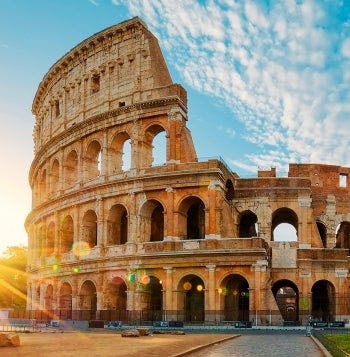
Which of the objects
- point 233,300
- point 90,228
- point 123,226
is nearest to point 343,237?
point 233,300

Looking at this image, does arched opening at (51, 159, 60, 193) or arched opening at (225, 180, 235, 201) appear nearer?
arched opening at (225, 180, 235, 201)

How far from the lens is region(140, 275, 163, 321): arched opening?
3269 centimetres

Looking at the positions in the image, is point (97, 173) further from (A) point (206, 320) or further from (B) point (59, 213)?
(A) point (206, 320)

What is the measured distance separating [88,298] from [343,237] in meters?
18.3

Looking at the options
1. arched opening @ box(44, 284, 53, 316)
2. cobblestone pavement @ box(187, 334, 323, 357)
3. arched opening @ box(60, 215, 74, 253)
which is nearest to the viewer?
cobblestone pavement @ box(187, 334, 323, 357)

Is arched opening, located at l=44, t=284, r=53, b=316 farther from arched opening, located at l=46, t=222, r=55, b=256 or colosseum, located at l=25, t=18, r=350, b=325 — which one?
arched opening, located at l=46, t=222, r=55, b=256

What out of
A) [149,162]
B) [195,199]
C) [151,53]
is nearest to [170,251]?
[195,199]

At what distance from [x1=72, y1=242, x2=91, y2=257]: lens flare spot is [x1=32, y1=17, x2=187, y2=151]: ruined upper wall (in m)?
8.15

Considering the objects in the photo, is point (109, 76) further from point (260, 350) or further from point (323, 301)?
point (260, 350)

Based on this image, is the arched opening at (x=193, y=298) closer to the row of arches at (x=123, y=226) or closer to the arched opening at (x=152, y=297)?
the arched opening at (x=152, y=297)

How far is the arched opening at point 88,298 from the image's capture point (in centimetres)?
3575

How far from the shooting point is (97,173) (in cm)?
3838

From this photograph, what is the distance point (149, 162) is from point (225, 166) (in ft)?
15.1

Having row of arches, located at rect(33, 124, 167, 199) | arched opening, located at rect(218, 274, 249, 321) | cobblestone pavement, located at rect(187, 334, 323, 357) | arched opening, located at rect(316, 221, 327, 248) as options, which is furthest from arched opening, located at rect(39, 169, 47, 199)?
cobblestone pavement, located at rect(187, 334, 323, 357)
